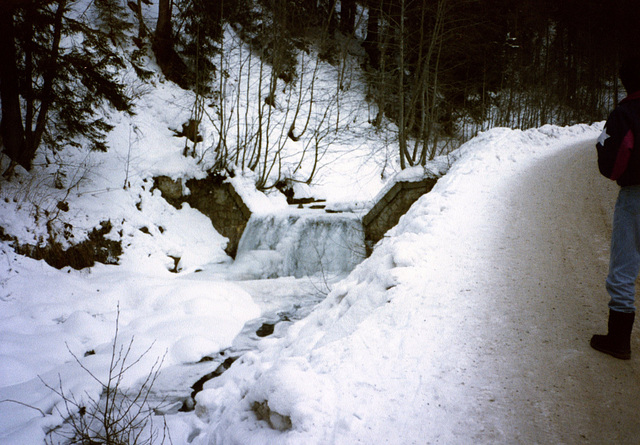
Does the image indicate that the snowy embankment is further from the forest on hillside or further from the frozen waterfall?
the forest on hillside

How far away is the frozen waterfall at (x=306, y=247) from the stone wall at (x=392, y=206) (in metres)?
0.35

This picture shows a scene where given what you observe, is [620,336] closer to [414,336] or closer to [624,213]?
[624,213]

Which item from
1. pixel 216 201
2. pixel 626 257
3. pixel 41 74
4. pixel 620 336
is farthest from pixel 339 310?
pixel 216 201

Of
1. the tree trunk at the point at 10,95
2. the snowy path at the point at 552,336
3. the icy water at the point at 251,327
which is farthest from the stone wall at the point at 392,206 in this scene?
the tree trunk at the point at 10,95

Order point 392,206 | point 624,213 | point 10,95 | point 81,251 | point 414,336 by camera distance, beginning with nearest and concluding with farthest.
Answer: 1. point 624,213
2. point 414,336
3. point 10,95
4. point 81,251
5. point 392,206

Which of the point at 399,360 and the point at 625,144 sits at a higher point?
the point at 625,144

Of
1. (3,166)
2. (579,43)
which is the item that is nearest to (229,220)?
(3,166)

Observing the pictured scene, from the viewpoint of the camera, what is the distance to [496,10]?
1468 cm

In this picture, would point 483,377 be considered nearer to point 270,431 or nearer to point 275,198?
point 270,431

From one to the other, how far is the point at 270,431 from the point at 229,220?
31.0ft

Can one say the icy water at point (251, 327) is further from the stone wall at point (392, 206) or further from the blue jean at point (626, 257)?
the blue jean at point (626, 257)

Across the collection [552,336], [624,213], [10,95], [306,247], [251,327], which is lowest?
[251,327]

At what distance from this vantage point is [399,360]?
254 centimetres

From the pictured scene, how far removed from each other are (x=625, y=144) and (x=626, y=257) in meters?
0.75
